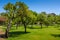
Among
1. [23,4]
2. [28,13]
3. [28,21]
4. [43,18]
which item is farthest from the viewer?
[43,18]

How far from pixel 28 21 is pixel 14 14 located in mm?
8852

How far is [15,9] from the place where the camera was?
109 ft

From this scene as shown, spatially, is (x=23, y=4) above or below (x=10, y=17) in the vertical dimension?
above

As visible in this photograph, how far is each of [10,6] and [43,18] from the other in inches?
1259

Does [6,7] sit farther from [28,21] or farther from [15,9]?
[28,21]

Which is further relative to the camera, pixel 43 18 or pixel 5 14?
pixel 43 18

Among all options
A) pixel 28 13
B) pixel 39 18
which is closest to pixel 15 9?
pixel 28 13

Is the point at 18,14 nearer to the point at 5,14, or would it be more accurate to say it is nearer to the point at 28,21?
the point at 5,14

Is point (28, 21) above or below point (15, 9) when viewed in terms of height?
below

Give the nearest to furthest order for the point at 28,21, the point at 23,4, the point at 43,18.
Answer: the point at 23,4
the point at 28,21
the point at 43,18

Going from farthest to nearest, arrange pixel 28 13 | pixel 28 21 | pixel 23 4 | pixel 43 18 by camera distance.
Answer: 1. pixel 43 18
2. pixel 28 21
3. pixel 28 13
4. pixel 23 4

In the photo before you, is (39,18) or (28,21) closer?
(28,21)

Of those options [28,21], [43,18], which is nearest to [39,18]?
[43,18]

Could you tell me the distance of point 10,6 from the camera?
108 feet
